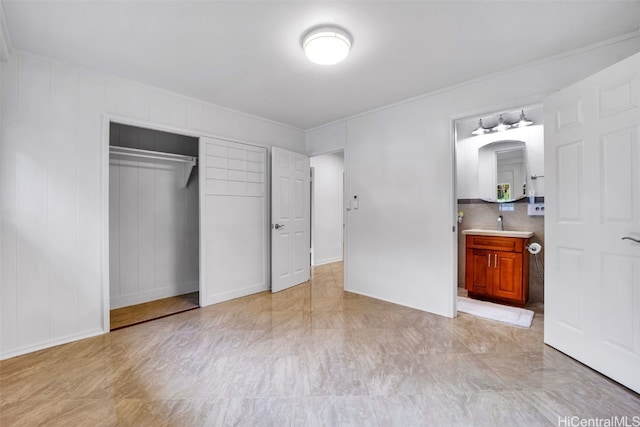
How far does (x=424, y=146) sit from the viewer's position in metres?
3.22

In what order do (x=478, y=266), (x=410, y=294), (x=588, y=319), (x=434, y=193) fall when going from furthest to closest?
1. (x=478, y=266)
2. (x=410, y=294)
3. (x=434, y=193)
4. (x=588, y=319)

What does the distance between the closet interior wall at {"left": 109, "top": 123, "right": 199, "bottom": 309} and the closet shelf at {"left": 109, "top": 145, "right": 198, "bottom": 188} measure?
0.32ft

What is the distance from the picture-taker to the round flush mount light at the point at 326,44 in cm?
200

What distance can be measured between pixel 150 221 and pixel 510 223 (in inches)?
184

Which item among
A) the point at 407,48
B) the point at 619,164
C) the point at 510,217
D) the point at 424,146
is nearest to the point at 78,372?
the point at 407,48

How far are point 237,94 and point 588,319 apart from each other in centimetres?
370

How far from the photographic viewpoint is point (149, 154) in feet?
11.3

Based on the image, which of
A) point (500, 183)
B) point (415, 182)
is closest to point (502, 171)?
point (500, 183)

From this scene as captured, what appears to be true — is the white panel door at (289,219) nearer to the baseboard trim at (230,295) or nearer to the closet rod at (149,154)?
the baseboard trim at (230,295)

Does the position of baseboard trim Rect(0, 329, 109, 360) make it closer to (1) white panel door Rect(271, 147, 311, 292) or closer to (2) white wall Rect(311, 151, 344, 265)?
(1) white panel door Rect(271, 147, 311, 292)

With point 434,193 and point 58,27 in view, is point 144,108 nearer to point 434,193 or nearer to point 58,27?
point 58,27

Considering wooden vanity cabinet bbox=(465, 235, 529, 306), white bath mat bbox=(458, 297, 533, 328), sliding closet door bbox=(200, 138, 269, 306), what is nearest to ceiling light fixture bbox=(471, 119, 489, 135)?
wooden vanity cabinet bbox=(465, 235, 529, 306)

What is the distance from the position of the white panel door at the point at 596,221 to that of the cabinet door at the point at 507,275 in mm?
1029

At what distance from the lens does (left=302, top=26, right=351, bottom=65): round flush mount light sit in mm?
1996
